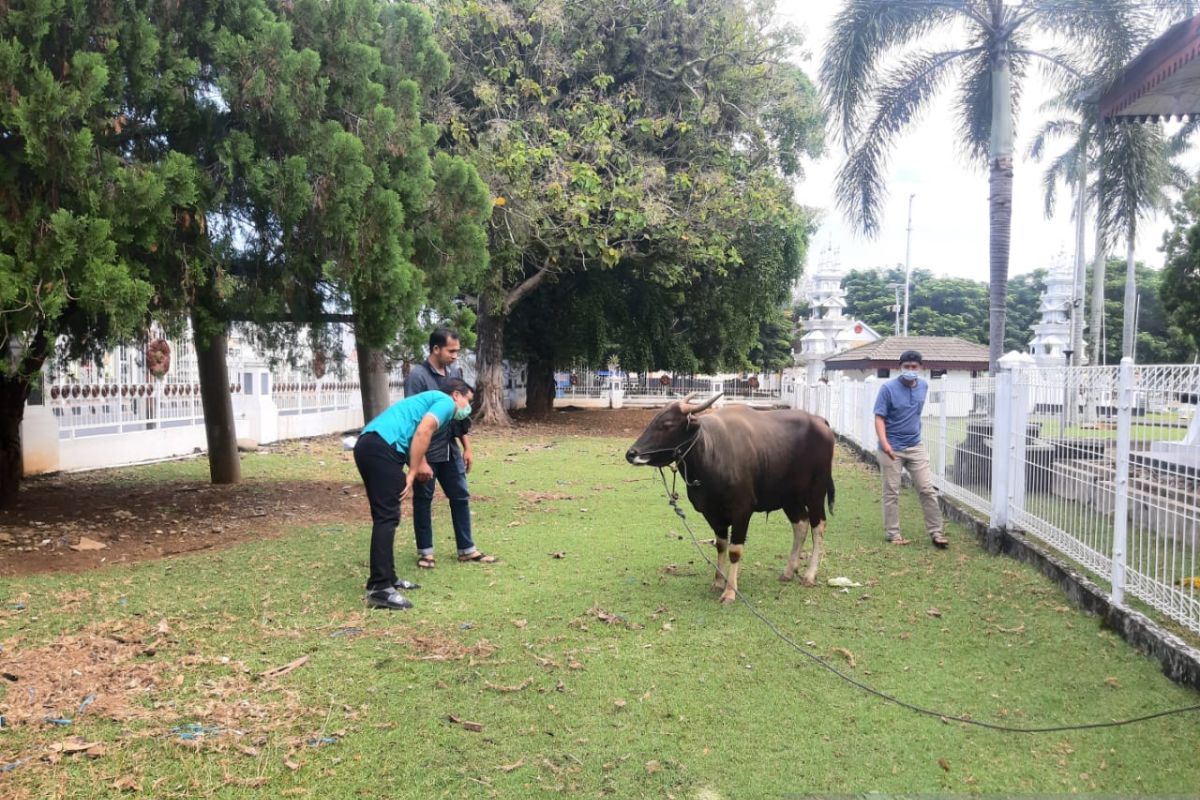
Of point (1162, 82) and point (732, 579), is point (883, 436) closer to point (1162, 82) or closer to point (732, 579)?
point (732, 579)

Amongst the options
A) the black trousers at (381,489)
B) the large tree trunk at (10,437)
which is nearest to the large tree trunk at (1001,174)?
the black trousers at (381,489)

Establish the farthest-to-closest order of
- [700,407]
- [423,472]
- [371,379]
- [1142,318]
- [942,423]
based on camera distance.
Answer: [1142,318] < [371,379] < [942,423] < [700,407] < [423,472]

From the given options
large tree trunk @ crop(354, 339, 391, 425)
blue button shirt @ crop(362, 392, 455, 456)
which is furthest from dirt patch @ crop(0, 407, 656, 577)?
blue button shirt @ crop(362, 392, 455, 456)

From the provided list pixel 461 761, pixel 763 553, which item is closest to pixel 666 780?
pixel 461 761

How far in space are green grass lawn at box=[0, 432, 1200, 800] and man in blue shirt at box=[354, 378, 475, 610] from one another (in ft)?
0.80

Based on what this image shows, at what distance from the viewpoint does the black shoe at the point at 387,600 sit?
5.66 m

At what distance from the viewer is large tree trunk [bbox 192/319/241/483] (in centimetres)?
1027

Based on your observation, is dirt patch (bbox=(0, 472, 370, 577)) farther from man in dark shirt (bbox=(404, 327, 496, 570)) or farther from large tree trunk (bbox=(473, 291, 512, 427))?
large tree trunk (bbox=(473, 291, 512, 427))

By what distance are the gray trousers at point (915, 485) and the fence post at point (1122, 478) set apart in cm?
251

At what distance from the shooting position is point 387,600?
18.6 feet

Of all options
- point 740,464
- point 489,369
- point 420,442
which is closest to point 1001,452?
point 740,464

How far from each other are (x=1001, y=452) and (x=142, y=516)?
8.25 metres

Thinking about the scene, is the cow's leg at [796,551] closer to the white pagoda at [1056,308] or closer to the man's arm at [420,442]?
the man's arm at [420,442]

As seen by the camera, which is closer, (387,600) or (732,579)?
(387,600)
